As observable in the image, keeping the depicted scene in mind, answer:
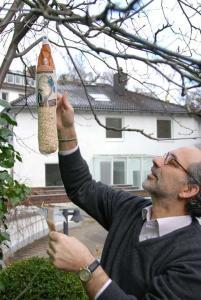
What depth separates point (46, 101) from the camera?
88.0 inches

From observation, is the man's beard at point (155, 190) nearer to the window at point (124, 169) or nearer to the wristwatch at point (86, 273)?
the wristwatch at point (86, 273)

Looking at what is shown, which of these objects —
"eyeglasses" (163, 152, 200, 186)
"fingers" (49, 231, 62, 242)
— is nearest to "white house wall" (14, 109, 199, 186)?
"eyeglasses" (163, 152, 200, 186)

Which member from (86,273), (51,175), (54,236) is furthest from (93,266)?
(51,175)

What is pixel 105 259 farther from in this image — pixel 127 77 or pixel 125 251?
pixel 127 77

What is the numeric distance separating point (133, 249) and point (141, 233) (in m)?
0.09

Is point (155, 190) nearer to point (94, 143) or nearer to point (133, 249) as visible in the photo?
point (133, 249)

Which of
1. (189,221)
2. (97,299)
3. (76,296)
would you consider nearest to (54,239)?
(97,299)

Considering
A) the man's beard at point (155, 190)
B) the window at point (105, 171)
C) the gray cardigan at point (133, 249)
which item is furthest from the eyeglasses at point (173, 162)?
the window at point (105, 171)

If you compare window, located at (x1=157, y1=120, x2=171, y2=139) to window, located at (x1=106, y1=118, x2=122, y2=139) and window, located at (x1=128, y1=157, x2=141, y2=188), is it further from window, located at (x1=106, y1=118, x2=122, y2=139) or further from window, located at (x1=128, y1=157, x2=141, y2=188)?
window, located at (x1=106, y1=118, x2=122, y2=139)

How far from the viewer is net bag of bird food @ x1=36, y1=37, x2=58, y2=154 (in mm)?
2223

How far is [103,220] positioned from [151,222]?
43 cm

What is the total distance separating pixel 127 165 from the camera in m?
27.0

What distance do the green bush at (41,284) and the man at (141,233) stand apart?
2.08 m

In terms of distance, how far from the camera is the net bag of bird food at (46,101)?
87.5 inches
